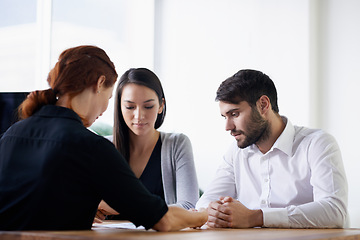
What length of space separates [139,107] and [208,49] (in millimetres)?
2254

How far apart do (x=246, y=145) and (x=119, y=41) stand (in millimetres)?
2573

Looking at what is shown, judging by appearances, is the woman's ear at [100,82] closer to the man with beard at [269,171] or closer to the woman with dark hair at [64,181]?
the woman with dark hair at [64,181]

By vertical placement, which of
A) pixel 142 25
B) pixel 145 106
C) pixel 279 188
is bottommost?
pixel 279 188

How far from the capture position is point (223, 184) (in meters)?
2.45

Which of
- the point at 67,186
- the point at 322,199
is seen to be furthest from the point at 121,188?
the point at 322,199

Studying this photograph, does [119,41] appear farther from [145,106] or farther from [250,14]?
[145,106]

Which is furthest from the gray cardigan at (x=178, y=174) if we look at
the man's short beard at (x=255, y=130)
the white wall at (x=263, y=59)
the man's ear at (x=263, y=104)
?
the white wall at (x=263, y=59)

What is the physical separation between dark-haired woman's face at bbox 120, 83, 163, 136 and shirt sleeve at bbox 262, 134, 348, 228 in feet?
2.68

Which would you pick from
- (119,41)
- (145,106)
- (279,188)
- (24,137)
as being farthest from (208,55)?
(24,137)

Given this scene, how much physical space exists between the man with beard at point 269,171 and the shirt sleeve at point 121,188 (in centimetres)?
60

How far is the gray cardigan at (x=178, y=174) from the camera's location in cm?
248

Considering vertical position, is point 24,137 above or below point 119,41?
below

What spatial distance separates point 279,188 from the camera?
2.27 meters

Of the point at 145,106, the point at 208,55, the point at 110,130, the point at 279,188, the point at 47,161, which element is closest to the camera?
the point at 47,161
